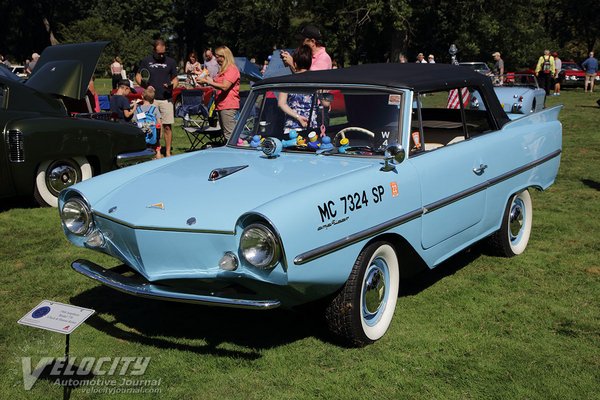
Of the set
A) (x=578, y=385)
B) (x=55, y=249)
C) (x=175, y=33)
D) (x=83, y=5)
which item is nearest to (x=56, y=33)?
(x=83, y=5)

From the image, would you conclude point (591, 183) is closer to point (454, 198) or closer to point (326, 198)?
point (454, 198)

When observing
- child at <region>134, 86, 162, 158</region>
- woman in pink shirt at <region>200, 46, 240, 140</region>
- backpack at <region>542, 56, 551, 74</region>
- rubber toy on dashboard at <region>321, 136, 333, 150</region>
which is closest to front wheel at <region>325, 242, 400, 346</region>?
rubber toy on dashboard at <region>321, 136, 333, 150</region>

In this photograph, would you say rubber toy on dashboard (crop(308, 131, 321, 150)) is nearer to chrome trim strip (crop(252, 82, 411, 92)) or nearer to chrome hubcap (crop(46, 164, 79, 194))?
chrome trim strip (crop(252, 82, 411, 92))

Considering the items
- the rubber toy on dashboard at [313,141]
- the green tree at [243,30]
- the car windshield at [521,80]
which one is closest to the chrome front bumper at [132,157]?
the rubber toy on dashboard at [313,141]

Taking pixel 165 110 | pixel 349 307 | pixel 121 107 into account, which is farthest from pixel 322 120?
pixel 121 107

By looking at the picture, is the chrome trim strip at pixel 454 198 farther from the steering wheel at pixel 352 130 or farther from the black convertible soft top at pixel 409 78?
the black convertible soft top at pixel 409 78

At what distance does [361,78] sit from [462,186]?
3.36 ft

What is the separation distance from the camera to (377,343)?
13.0ft

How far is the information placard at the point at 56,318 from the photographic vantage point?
2.98 m

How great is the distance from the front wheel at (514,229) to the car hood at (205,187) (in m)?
1.76

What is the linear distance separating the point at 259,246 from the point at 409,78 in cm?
196

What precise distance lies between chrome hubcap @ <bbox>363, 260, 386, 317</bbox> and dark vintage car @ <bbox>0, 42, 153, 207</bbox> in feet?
15.1

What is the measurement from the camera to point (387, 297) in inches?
162

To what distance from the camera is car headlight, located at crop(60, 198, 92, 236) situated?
4035 mm
